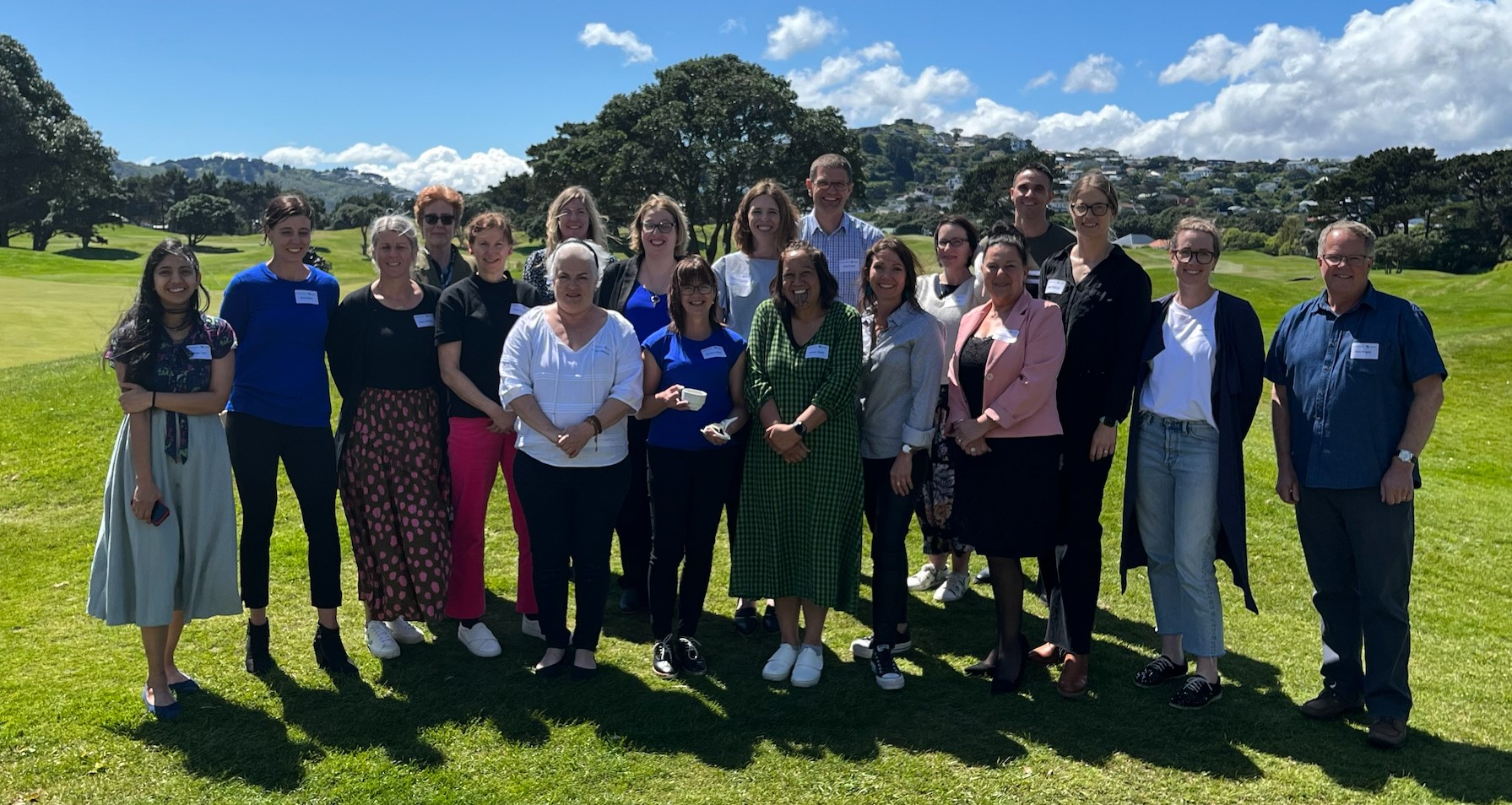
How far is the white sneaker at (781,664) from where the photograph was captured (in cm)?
483

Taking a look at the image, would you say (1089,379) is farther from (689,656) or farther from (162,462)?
(162,462)

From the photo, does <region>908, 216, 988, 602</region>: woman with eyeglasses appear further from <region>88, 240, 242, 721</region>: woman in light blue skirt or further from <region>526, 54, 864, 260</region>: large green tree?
<region>526, 54, 864, 260</region>: large green tree

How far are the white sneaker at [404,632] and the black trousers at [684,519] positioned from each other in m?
1.36

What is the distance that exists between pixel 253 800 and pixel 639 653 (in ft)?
6.50

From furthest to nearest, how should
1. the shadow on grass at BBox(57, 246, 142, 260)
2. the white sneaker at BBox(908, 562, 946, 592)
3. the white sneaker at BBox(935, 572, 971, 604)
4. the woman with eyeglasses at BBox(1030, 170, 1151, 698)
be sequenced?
the shadow on grass at BBox(57, 246, 142, 260)
the white sneaker at BBox(908, 562, 946, 592)
the white sneaker at BBox(935, 572, 971, 604)
the woman with eyeglasses at BBox(1030, 170, 1151, 698)

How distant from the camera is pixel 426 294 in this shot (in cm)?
490

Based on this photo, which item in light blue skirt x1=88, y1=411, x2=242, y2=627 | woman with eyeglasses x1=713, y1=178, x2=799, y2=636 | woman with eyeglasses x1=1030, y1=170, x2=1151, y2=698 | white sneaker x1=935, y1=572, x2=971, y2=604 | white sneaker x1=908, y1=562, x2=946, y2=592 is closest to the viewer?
light blue skirt x1=88, y1=411, x2=242, y2=627

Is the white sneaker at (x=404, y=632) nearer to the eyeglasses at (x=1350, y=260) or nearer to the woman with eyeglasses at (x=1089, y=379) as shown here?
the woman with eyeglasses at (x=1089, y=379)

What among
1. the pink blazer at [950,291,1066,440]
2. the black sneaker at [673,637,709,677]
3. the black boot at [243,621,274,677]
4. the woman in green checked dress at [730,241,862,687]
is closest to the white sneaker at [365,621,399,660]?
the black boot at [243,621,274,677]

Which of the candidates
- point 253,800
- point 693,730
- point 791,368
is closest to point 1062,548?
point 791,368

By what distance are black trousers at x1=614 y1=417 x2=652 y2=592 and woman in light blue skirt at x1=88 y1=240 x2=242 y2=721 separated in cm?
203

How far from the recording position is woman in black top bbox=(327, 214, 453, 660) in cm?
475

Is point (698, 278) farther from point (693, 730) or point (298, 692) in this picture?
point (298, 692)

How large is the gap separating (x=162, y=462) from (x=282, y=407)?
0.54 meters
